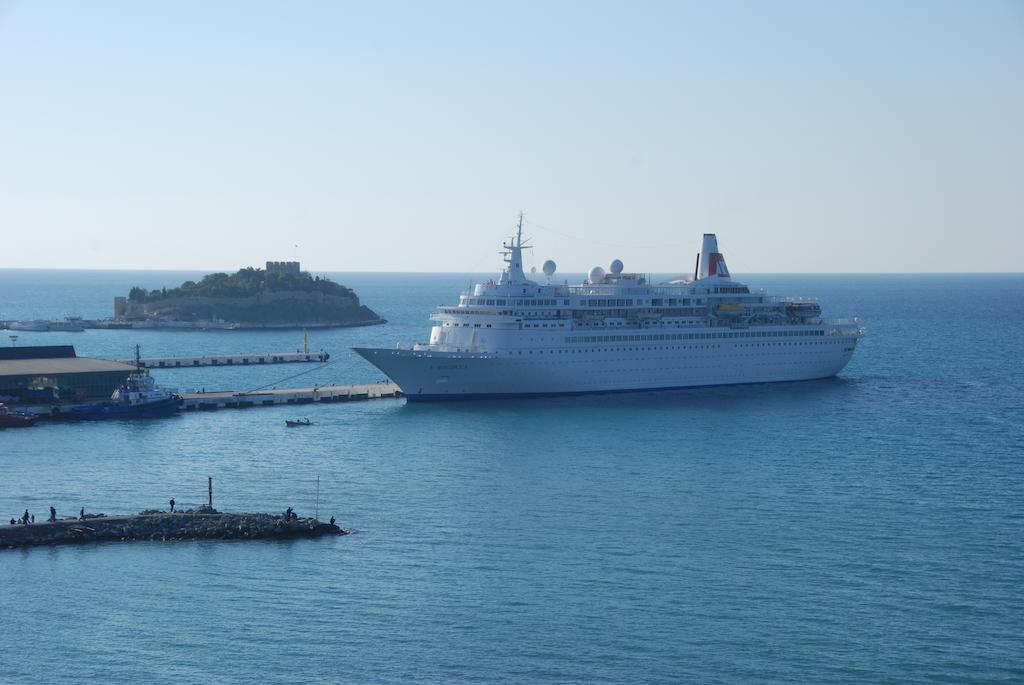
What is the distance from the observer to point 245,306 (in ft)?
401

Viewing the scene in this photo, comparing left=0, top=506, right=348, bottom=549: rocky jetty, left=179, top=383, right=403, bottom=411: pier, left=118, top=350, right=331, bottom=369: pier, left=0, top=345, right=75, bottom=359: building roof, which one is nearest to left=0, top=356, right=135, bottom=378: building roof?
left=0, top=345, right=75, bottom=359: building roof

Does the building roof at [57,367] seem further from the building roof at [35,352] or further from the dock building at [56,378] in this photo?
the building roof at [35,352]

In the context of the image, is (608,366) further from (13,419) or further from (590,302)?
(13,419)

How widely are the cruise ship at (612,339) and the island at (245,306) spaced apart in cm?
5718

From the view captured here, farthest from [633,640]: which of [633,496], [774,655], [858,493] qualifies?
[858,493]

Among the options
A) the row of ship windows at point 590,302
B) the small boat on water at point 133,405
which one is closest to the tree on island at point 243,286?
the row of ship windows at point 590,302

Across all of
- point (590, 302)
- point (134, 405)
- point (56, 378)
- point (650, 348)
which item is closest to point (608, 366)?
point (650, 348)

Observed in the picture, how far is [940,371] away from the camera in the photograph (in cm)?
7638

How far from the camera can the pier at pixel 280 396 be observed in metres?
61.2

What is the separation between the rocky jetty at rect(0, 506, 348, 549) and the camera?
111 feet

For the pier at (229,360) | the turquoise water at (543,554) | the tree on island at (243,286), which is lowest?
the turquoise water at (543,554)

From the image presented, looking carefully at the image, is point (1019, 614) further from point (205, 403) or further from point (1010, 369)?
point (1010, 369)

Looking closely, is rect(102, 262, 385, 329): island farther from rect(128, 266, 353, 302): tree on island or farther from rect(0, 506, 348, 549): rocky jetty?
rect(0, 506, 348, 549): rocky jetty

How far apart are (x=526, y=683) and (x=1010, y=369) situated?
6068cm
